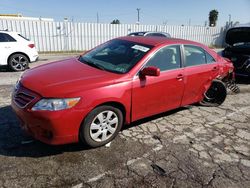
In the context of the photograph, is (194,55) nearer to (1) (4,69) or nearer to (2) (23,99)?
(2) (23,99)

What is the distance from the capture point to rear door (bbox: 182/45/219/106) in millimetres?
4590

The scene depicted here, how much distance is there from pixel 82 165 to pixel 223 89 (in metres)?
3.83

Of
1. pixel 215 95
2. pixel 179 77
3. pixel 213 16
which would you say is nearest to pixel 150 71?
pixel 179 77

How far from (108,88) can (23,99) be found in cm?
113

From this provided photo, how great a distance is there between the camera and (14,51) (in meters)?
8.79

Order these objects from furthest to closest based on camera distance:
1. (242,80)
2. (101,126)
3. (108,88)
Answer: (242,80), (101,126), (108,88)

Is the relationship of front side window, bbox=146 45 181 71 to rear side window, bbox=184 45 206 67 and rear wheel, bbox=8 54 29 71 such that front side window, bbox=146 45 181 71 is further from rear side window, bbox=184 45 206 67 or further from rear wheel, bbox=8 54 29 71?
rear wheel, bbox=8 54 29 71

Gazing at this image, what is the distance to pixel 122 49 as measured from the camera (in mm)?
4367

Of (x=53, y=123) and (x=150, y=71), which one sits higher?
(x=150, y=71)

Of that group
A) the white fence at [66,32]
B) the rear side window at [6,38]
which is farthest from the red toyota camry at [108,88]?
the white fence at [66,32]

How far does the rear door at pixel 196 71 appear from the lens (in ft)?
15.1

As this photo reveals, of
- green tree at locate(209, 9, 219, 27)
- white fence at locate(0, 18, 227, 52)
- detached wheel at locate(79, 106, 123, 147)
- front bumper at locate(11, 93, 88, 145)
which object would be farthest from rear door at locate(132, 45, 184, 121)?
green tree at locate(209, 9, 219, 27)

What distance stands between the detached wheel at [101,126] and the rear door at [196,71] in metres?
1.65

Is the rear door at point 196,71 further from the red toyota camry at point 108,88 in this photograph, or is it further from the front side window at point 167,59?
the front side window at point 167,59
